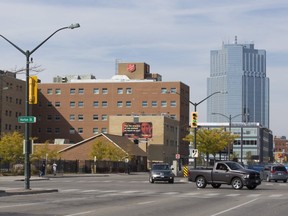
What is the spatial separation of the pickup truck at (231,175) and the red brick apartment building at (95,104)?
104074 mm

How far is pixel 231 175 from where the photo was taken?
124ft

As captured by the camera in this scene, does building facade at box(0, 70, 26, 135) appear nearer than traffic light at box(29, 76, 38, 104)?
No

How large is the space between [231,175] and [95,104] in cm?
11120

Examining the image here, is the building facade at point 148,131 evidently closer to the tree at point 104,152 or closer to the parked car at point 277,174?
the tree at point 104,152

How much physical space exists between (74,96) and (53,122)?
825 centimetres

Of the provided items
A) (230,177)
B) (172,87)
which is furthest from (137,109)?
(230,177)

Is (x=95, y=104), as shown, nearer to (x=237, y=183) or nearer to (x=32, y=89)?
(x=237, y=183)

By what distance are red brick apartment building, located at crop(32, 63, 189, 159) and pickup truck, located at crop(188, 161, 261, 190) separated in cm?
10407

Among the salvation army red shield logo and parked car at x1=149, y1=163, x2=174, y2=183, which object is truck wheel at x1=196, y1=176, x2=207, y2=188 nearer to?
parked car at x1=149, y1=163, x2=174, y2=183

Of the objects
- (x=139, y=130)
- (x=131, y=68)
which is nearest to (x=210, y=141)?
(x=139, y=130)

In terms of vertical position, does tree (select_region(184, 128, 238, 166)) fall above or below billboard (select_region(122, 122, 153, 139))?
below

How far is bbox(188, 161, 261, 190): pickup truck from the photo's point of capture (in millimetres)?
37500

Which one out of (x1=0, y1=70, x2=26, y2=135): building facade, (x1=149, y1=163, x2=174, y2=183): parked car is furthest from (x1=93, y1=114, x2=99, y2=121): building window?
(x1=149, y1=163, x2=174, y2=183): parked car

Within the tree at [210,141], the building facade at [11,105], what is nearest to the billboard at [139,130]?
the building facade at [11,105]
